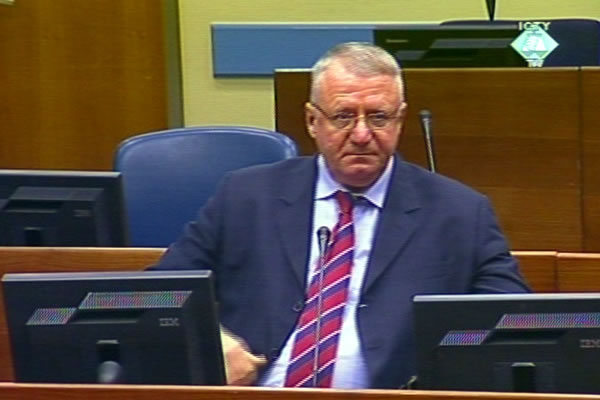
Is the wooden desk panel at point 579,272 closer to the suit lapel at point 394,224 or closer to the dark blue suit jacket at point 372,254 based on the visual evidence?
the dark blue suit jacket at point 372,254

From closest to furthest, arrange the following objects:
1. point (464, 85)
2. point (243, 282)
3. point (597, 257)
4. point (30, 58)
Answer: point (597, 257)
point (243, 282)
point (464, 85)
point (30, 58)

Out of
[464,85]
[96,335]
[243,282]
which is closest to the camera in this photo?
[96,335]

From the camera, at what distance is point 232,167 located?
3.39 m

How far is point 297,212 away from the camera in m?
2.61

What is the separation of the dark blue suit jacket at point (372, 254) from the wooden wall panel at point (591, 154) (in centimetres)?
139

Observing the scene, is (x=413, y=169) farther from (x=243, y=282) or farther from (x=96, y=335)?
(x=96, y=335)

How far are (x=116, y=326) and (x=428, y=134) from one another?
2.19 meters

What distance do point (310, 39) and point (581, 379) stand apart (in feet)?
15.1

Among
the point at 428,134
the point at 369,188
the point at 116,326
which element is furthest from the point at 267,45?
the point at 116,326

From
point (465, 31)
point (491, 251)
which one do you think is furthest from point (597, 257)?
point (465, 31)

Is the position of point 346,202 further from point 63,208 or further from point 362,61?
point 63,208

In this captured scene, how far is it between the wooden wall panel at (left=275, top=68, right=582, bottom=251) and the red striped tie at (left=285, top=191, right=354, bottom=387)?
60.6 inches

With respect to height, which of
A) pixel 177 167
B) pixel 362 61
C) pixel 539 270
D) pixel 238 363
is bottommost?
pixel 238 363

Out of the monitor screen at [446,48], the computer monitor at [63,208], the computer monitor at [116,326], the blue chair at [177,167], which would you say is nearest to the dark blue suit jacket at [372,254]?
the computer monitor at [63,208]
